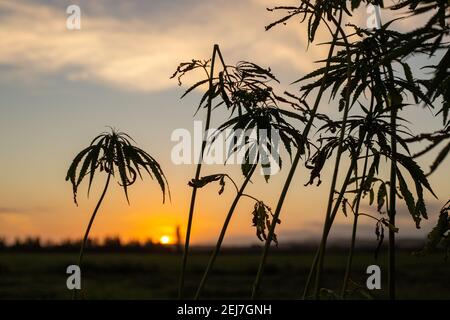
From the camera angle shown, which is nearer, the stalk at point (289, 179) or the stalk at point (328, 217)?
the stalk at point (328, 217)

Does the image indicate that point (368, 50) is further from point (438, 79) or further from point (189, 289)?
point (189, 289)

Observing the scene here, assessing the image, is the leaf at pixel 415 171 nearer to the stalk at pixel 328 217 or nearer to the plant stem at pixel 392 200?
the plant stem at pixel 392 200

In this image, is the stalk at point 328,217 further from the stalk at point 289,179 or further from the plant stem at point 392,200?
the plant stem at point 392,200

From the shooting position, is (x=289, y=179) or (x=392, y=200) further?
(x=392, y=200)

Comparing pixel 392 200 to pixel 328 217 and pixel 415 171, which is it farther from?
pixel 328 217

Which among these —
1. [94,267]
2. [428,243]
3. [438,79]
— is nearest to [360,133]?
[428,243]

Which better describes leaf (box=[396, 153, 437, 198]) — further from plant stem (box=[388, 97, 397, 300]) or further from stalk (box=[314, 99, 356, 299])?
stalk (box=[314, 99, 356, 299])

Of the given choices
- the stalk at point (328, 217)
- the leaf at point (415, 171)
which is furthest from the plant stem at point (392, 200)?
the stalk at point (328, 217)

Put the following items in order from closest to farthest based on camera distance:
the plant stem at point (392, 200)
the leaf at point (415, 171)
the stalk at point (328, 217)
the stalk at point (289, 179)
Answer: the stalk at point (328, 217)
the stalk at point (289, 179)
the leaf at point (415, 171)
the plant stem at point (392, 200)

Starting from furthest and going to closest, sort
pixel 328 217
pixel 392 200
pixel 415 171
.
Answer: pixel 392 200
pixel 415 171
pixel 328 217

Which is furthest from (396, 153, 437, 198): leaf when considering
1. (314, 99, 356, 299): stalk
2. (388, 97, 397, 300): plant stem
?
(314, 99, 356, 299): stalk

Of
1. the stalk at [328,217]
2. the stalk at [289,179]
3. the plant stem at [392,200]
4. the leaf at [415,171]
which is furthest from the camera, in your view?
the plant stem at [392,200]

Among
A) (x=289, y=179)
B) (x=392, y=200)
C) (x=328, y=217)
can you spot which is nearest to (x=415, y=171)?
(x=392, y=200)

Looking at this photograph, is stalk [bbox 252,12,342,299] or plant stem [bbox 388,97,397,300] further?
plant stem [bbox 388,97,397,300]
